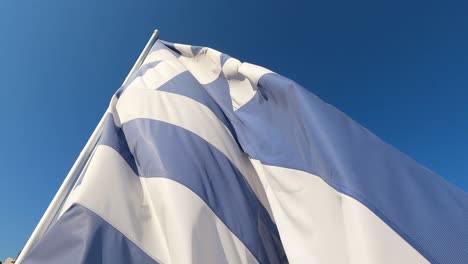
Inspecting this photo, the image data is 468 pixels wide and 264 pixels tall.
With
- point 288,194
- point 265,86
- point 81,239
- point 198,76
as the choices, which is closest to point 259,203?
point 288,194

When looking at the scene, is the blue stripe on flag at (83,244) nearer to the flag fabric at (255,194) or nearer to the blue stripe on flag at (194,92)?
the flag fabric at (255,194)

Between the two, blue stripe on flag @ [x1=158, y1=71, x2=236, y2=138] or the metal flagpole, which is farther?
blue stripe on flag @ [x1=158, y1=71, x2=236, y2=138]

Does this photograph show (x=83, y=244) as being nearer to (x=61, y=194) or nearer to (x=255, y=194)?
(x=61, y=194)

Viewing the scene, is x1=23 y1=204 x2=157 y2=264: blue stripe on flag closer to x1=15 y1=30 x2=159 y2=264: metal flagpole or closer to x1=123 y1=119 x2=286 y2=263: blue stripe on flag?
x1=15 y1=30 x2=159 y2=264: metal flagpole

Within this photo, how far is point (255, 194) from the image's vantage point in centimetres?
184

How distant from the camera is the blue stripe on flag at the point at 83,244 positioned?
117 cm

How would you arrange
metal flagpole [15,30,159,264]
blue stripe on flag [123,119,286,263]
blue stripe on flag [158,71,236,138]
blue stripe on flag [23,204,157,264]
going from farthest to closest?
1. blue stripe on flag [158,71,236,138]
2. blue stripe on flag [123,119,286,263]
3. metal flagpole [15,30,159,264]
4. blue stripe on flag [23,204,157,264]

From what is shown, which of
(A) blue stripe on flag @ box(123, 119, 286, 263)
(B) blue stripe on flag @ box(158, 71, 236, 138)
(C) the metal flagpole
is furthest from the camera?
(B) blue stripe on flag @ box(158, 71, 236, 138)

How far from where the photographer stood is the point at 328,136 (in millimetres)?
1559

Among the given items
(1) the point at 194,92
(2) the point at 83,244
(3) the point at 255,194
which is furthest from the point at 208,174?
(1) the point at 194,92

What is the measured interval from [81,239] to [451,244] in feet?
4.81

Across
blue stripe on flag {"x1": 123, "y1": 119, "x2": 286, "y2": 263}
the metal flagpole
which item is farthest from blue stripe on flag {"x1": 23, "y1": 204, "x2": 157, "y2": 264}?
blue stripe on flag {"x1": 123, "y1": 119, "x2": 286, "y2": 263}

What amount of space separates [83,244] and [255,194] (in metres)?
0.98

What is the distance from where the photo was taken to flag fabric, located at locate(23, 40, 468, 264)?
1211 mm
